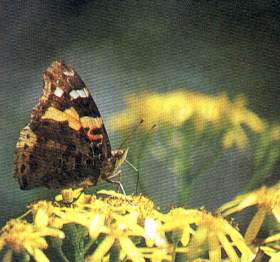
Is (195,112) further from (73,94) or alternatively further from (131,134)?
(73,94)

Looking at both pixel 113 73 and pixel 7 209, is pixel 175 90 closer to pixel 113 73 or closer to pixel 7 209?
pixel 113 73

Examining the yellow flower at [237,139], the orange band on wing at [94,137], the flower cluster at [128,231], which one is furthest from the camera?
the yellow flower at [237,139]

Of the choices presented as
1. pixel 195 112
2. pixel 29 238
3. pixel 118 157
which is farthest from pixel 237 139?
pixel 29 238

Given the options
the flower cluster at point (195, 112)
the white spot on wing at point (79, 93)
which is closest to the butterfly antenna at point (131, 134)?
the flower cluster at point (195, 112)

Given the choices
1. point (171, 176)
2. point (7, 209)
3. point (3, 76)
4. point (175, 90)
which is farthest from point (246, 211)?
point (3, 76)

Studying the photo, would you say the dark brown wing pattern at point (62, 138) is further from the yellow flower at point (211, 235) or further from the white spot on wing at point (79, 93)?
the yellow flower at point (211, 235)
